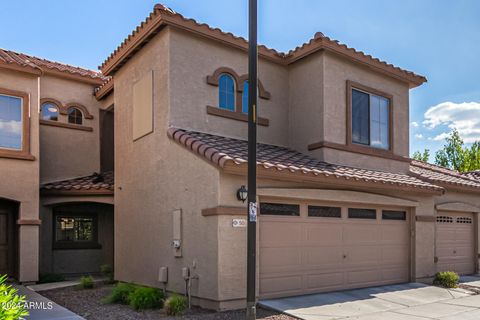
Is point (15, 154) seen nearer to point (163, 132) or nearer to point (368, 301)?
point (163, 132)

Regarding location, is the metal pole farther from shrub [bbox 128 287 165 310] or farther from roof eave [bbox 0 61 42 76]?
roof eave [bbox 0 61 42 76]

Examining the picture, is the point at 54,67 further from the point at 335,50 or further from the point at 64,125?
the point at 335,50

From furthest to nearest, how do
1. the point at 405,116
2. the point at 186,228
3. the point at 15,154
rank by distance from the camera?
the point at 405,116 < the point at 15,154 < the point at 186,228

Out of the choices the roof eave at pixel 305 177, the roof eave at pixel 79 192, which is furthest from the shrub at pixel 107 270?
the roof eave at pixel 305 177

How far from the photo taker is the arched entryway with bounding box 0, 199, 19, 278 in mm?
14594

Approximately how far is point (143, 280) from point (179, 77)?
531cm

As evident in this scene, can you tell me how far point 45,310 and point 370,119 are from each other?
1014 cm

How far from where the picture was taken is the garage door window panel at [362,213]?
1253 centimetres

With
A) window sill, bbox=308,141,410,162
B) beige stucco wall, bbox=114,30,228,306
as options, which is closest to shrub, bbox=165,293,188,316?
beige stucco wall, bbox=114,30,228,306

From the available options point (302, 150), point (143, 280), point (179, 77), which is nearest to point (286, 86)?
point (302, 150)

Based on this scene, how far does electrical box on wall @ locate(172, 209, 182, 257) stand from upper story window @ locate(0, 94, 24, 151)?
569cm

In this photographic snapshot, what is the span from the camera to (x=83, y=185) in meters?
15.5

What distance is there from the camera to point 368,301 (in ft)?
35.7

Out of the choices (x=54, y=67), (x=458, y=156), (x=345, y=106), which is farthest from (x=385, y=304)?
(x=458, y=156)
